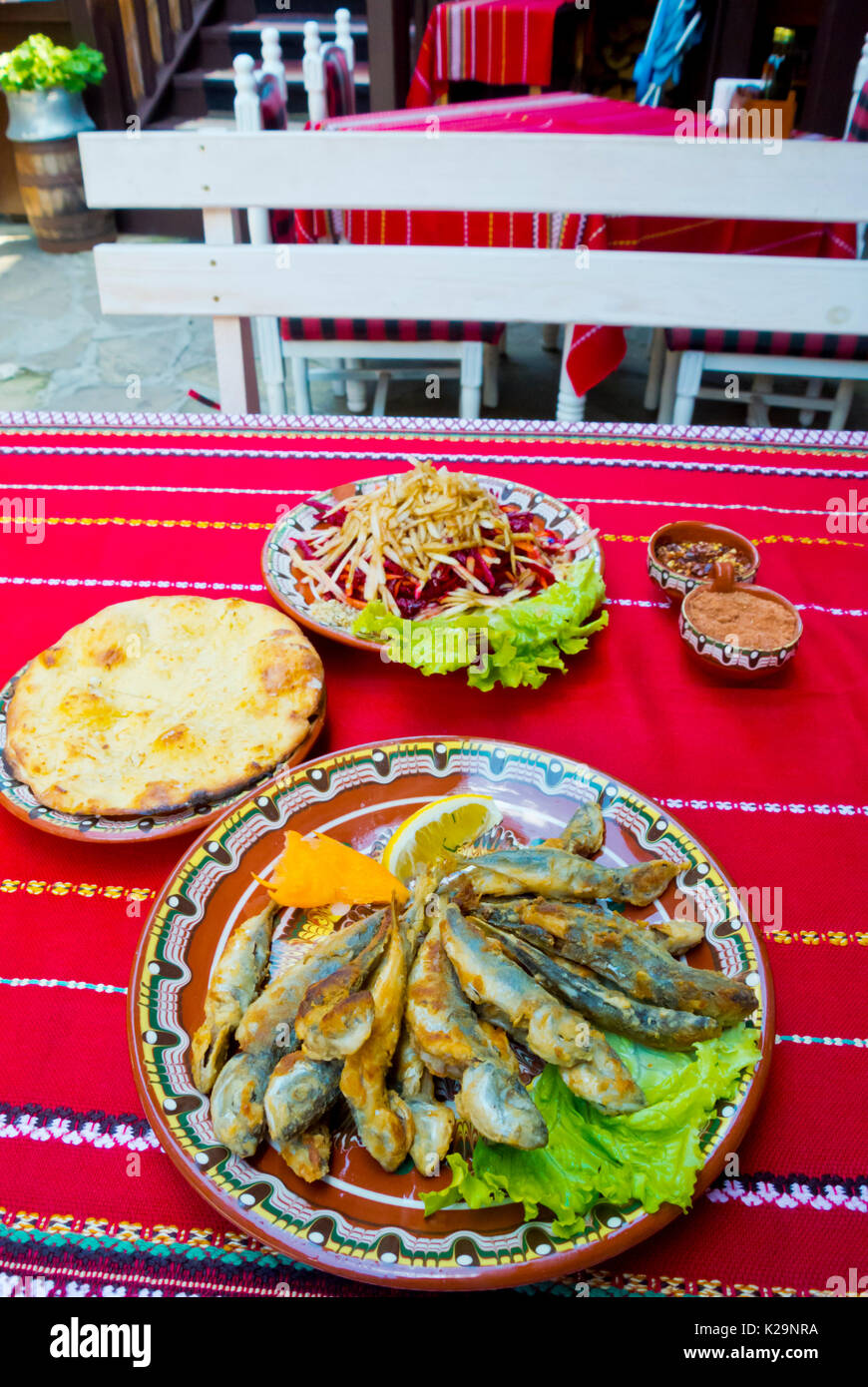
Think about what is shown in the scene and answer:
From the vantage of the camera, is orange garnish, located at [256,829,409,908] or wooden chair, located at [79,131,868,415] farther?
wooden chair, located at [79,131,868,415]

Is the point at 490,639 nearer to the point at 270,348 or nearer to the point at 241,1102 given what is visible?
the point at 241,1102

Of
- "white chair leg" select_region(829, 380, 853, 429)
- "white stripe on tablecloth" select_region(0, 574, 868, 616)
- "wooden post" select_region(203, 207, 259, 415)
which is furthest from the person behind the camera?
"white chair leg" select_region(829, 380, 853, 429)

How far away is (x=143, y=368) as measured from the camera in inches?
249

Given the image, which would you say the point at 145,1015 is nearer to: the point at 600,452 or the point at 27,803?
the point at 27,803

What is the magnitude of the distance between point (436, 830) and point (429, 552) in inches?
27.6

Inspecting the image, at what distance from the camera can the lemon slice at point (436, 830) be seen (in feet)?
3.87

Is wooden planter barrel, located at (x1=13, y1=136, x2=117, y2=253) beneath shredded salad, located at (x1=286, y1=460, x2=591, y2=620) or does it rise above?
beneath

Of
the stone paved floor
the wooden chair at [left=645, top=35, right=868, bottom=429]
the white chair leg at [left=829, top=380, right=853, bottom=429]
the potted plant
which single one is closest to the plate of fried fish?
the wooden chair at [left=645, top=35, right=868, bottom=429]

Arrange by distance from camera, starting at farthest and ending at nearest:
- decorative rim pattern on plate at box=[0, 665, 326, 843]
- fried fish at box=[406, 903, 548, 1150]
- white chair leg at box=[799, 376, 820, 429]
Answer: white chair leg at box=[799, 376, 820, 429], decorative rim pattern on plate at box=[0, 665, 326, 843], fried fish at box=[406, 903, 548, 1150]

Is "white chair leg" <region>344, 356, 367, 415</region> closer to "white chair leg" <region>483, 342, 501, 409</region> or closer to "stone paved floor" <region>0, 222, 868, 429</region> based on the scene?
"stone paved floor" <region>0, 222, 868, 429</region>

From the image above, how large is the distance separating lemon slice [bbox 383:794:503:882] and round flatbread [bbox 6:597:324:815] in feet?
0.79

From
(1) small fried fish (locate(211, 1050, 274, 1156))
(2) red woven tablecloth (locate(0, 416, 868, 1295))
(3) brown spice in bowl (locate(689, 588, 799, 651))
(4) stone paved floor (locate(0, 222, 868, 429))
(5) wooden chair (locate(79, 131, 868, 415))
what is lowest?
(4) stone paved floor (locate(0, 222, 868, 429))

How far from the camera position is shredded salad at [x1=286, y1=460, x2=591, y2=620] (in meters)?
1.70

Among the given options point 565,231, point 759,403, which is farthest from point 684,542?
point 759,403
